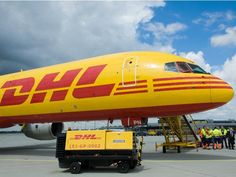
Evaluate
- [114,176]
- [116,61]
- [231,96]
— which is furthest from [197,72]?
[114,176]

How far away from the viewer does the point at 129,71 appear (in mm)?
14422

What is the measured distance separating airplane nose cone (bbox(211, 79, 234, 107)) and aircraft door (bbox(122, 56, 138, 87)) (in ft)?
11.0

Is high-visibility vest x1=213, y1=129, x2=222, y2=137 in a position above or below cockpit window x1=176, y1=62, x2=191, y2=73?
below

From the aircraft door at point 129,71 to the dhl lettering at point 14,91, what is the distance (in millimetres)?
6175

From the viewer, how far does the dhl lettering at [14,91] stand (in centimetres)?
1810

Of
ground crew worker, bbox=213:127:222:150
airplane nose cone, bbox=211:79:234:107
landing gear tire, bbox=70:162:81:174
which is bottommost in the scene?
landing gear tire, bbox=70:162:81:174

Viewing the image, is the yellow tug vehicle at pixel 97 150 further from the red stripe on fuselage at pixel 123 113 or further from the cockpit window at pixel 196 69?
the cockpit window at pixel 196 69

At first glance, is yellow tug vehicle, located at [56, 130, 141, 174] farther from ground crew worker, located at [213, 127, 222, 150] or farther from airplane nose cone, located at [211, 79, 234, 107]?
ground crew worker, located at [213, 127, 222, 150]

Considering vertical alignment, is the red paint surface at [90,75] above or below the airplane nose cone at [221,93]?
above

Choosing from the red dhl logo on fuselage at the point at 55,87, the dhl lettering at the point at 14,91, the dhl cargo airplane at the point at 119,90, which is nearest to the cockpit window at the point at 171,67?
the dhl cargo airplane at the point at 119,90

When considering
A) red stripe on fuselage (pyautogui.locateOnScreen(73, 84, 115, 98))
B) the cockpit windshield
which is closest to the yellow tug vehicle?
red stripe on fuselage (pyautogui.locateOnScreen(73, 84, 115, 98))

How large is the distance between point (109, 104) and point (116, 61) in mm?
2097

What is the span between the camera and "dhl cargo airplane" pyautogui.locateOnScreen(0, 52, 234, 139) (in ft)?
43.8

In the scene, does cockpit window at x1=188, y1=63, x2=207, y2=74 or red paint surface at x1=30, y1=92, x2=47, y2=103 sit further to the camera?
red paint surface at x1=30, y1=92, x2=47, y2=103
